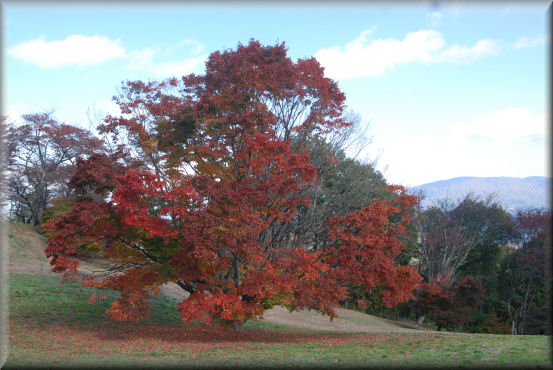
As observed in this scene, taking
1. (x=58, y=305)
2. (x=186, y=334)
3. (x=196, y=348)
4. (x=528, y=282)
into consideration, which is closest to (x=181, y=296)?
(x=58, y=305)

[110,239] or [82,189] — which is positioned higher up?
[82,189]

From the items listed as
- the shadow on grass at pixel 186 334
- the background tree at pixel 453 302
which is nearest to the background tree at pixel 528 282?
the background tree at pixel 453 302

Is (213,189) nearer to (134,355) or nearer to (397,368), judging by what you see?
(134,355)

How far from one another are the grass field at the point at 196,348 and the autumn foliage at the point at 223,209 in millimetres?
1246

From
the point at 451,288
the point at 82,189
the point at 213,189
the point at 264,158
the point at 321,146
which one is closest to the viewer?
the point at 213,189

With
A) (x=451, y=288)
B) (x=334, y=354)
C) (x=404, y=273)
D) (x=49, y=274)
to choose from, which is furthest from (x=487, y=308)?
(x=49, y=274)

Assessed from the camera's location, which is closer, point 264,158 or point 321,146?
point 264,158

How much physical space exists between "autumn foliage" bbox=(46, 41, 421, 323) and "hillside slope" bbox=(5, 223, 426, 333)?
1155 centimetres

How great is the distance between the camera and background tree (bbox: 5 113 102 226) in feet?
114

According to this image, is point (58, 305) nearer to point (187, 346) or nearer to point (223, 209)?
point (187, 346)

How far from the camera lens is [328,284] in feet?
44.6

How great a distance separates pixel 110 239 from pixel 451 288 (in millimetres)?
23143

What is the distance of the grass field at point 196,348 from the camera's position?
8.80 m

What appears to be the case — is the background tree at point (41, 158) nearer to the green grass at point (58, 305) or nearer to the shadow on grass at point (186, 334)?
the green grass at point (58, 305)
